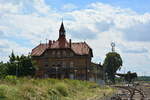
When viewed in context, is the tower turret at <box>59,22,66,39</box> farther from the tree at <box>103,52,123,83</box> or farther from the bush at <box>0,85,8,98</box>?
the bush at <box>0,85,8,98</box>

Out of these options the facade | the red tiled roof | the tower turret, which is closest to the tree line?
the facade

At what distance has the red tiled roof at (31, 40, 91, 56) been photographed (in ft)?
271

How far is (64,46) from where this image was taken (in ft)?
276

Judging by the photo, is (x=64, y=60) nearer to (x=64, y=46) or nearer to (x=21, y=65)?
(x=64, y=46)

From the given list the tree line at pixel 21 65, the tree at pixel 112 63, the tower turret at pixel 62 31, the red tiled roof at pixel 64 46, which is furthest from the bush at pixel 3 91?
the tree at pixel 112 63

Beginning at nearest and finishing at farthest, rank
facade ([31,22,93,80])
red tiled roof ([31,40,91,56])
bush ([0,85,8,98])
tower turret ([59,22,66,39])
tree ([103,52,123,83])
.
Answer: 1. bush ([0,85,8,98])
2. facade ([31,22,93,80])
3. red tiled roof ([31,40,91,56])
4. tower turret ([59,22,66,39])
5. tree ([103,52,123,83])

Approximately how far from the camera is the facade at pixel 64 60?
81.1 m

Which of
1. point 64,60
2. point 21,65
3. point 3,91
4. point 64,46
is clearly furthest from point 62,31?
point 3,91

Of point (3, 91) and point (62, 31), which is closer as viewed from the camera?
point (3, 91)

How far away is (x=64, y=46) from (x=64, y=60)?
4.00m

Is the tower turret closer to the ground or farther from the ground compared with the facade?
farther from the ground

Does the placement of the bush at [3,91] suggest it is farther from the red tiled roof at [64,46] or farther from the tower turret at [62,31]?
the tower turret at [62,31]

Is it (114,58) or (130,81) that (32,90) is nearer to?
(114,58)

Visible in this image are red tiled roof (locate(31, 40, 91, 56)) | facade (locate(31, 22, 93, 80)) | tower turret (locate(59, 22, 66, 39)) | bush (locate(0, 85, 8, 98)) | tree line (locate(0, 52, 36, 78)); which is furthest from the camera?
tower turret (locate(59, 22, 66, 39))
